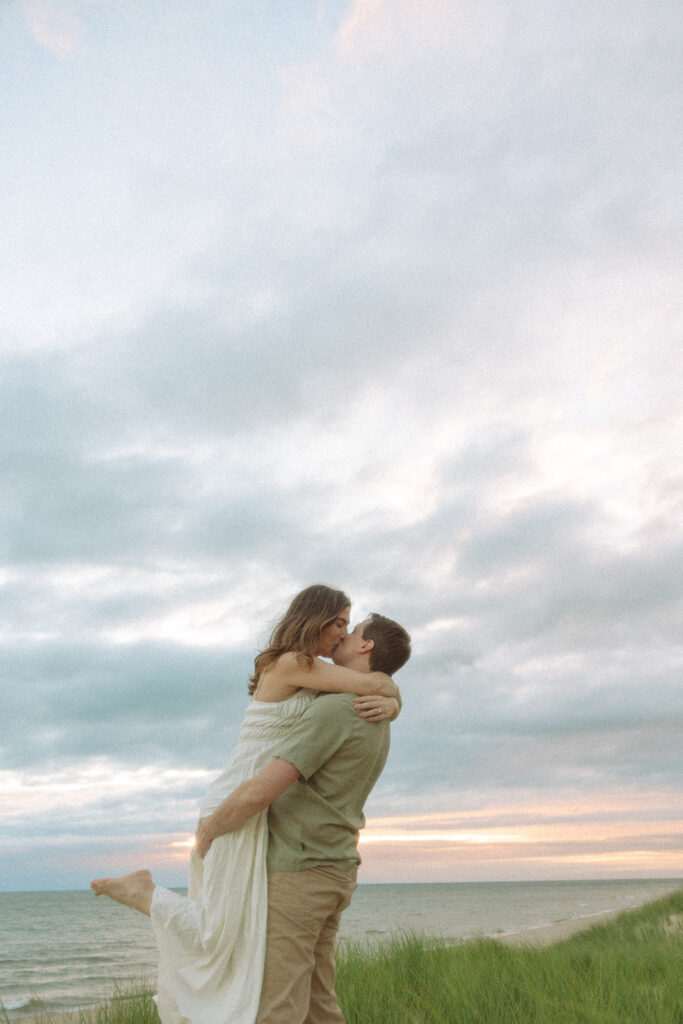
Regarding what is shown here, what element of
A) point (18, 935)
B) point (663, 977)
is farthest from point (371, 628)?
point (18, 935)

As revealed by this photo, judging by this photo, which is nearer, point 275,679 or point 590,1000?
point 275,679

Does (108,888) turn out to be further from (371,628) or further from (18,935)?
(18,935)

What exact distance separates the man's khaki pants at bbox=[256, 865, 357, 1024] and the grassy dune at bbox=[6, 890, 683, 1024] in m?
2.35

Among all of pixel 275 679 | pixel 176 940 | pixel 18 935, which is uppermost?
pixel 275 679

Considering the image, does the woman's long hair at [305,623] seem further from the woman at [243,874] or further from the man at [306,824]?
the man at [306,824]

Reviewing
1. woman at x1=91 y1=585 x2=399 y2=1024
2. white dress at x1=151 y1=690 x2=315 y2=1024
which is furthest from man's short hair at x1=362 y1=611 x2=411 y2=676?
white dress at x1=151 y1=690 x2=315 y2=1024

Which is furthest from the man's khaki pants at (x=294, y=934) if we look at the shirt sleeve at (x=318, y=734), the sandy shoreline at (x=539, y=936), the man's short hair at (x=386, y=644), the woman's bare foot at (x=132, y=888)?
the sandy shoreline at (x=539, y=936)

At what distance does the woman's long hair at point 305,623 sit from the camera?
3.65m

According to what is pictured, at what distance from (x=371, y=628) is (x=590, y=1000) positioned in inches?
143

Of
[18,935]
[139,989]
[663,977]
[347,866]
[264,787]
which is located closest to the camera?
[264,787]

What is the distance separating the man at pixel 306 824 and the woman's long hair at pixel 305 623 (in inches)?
10.1

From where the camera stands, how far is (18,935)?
40469 millimetres

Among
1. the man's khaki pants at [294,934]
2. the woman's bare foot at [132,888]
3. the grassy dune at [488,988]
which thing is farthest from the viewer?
the grassy dune at [488,988]

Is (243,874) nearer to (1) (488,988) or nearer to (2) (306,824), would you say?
(2) (306,824)
